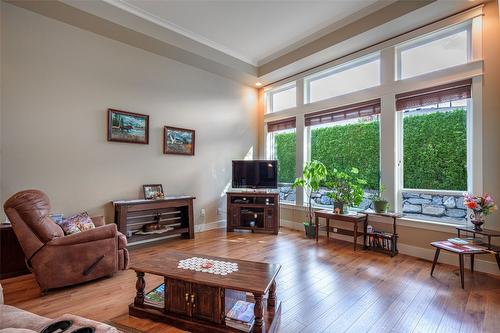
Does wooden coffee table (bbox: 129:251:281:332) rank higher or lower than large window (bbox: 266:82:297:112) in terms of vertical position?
lower

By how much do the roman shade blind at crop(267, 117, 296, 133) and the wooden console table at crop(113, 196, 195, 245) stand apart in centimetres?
273

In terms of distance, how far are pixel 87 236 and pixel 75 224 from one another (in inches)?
16.9

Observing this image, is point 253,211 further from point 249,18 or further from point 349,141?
point 249,18

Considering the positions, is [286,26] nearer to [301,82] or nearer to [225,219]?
[301,82]

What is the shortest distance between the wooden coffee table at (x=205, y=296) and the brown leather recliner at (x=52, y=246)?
3.00ft

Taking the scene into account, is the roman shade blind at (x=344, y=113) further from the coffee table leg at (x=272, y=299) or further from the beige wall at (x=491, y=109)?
the coffee table leg at (x=272, y=299)

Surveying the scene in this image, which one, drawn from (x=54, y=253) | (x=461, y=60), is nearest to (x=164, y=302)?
(x=54, y=253)

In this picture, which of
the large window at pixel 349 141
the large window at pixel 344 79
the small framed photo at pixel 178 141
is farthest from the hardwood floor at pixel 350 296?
the large window at pixel 344 79

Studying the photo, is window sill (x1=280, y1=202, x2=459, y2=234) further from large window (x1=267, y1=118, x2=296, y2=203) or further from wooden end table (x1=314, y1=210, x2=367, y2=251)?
large window (x1=267, y1=118, x2=296, y2=203)

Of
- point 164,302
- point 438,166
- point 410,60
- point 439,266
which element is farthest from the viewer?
point 410,60

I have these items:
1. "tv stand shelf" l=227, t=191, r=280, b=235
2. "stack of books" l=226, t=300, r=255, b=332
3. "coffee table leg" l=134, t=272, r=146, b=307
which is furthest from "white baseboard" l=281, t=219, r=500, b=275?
"coffee table leg" l=134, t=272, r=146, b=307

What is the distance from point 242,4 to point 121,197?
142 inches

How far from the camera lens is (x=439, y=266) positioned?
326 cm

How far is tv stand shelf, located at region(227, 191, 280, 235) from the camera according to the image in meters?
4.97
